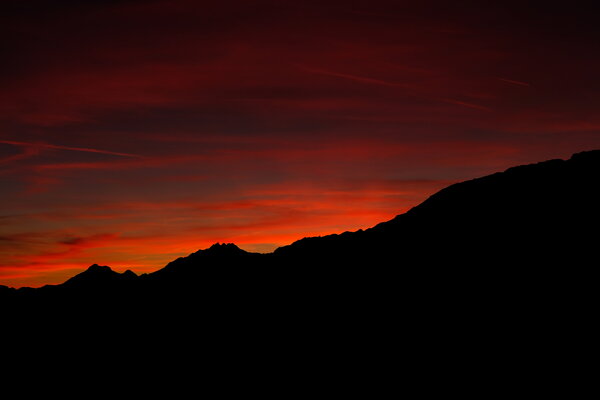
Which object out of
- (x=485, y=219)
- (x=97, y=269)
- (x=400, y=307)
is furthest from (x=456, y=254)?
(x=97, y=269)

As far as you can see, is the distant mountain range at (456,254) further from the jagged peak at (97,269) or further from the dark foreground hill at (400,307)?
the jagged peak at (97,269)

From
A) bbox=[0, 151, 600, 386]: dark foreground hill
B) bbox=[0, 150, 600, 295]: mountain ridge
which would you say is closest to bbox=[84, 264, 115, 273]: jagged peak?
bbox=[0, 151, 600, 386]: dark foreground hill

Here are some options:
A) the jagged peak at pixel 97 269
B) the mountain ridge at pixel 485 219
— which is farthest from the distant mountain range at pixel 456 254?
the jagged peak at pixel 97 269

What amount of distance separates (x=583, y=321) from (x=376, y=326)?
1350 inches

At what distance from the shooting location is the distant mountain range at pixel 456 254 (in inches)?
3031

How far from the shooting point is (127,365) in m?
121

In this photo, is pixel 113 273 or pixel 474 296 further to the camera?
pixel 113 273

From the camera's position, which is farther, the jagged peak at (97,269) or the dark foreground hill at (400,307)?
the jagged peak at (97,269)

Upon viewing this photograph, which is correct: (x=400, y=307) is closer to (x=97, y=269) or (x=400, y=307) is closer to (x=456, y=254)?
(x=456, y=254)

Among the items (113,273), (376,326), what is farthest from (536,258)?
(113,273)

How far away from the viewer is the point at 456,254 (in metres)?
92.1

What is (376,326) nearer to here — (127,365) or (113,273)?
(127,365)

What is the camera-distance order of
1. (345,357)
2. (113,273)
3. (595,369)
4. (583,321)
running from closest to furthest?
(595,369) → (583,321) → (345,357) → (113,273)

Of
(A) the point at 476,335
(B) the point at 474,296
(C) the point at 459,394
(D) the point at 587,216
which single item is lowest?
(C) the point at 459,394
